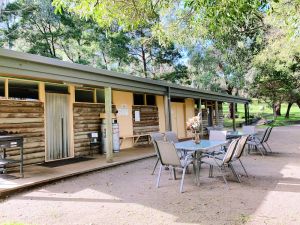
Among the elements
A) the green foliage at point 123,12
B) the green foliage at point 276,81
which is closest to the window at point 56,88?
the green foliage at point 123,12

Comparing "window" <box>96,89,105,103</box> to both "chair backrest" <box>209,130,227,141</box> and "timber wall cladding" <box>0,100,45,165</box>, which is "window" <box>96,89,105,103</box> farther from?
"chair backrest" <box>209,130,227,141</box>

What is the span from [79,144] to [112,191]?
399cm

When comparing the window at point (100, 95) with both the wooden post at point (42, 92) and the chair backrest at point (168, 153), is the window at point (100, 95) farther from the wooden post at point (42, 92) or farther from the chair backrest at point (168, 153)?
the chair backrest at point (168, 153)

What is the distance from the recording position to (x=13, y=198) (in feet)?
14.9

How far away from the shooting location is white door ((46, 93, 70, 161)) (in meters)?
7.60

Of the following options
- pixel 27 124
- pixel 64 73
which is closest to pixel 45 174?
pixel 27 124

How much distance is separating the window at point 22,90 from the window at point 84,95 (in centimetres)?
149

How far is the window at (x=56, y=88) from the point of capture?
7.64 meters

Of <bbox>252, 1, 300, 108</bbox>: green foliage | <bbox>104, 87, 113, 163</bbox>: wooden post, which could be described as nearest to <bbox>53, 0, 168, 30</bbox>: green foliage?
<bbox>104, 87, 113, 163</bbox>: wooden post

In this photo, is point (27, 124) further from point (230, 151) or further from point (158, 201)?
point (230, 151)

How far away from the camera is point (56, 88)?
7.88 metres

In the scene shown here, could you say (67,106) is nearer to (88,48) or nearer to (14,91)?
(14,91)

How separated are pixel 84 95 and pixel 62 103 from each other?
1042 mm

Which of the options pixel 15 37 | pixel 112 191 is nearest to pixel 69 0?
pixel 112 191
